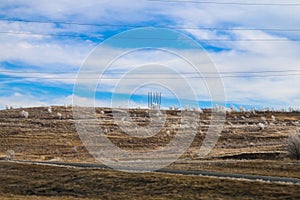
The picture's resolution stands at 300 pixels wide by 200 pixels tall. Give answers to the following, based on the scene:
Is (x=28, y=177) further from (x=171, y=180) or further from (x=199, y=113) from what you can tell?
(x=199, y=113)

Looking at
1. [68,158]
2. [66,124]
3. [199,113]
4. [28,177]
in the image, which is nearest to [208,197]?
[28,177]

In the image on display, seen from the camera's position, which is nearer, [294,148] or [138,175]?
[138,175]

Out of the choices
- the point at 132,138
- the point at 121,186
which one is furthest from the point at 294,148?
the point at 132,138

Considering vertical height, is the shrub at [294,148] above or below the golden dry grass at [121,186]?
above

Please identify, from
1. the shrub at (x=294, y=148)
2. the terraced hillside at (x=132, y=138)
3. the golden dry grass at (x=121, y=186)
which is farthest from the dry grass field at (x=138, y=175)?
the shrub at (x=294, y=148)

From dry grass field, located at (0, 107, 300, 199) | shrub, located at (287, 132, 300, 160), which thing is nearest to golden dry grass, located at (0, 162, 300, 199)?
dry grass field, located at (0, 107, 300, 199)

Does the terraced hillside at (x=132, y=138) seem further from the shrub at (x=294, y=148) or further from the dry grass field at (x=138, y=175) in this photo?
the shrub at (x=294, y=148)

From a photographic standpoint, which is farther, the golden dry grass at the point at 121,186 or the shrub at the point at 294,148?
the shrub at the point at 294,148

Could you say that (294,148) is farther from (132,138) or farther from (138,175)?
(132,138)

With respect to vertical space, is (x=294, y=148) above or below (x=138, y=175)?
above

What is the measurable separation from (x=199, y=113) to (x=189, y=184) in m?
85.4

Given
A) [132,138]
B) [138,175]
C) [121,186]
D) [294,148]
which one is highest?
[132,138]

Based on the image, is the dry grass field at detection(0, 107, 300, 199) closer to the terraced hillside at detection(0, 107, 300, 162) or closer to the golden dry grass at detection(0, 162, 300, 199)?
the golden dry grass at detection(0, 162, 300, 199)

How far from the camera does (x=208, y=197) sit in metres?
30.6
